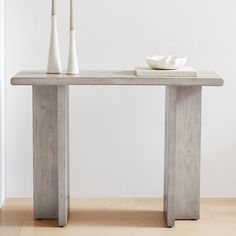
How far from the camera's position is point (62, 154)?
3.47m

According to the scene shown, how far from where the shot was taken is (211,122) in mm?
4035

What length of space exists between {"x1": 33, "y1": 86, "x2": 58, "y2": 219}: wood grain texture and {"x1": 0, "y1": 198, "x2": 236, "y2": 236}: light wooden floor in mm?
87

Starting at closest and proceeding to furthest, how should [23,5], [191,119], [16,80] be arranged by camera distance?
[16,80]
[191,119]
[23,5]

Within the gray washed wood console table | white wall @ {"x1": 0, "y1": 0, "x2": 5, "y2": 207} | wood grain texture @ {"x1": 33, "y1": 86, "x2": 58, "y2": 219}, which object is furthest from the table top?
→ white wall @ {"x1": 0, "y1": 0, "x2": 5, "y2": 207}

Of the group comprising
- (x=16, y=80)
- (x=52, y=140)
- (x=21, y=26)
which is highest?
(x=21, y=26)

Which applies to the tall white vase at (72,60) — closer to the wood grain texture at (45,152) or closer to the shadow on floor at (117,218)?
the wood grain texture at (45,152)

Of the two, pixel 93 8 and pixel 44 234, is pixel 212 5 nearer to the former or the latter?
pixel 93 8

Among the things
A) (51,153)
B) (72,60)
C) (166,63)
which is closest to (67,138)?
(51,153)

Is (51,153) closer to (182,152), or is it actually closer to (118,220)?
(118,220)

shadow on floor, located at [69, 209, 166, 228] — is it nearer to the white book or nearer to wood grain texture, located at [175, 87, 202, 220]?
wood grain texture, located at [175, 87, 202, 220]

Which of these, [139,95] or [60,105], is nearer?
[60,105]

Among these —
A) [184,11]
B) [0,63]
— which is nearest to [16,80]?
[0,63]

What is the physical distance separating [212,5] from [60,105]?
43.0 inches

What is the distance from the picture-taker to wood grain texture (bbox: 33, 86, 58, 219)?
3.58 m
